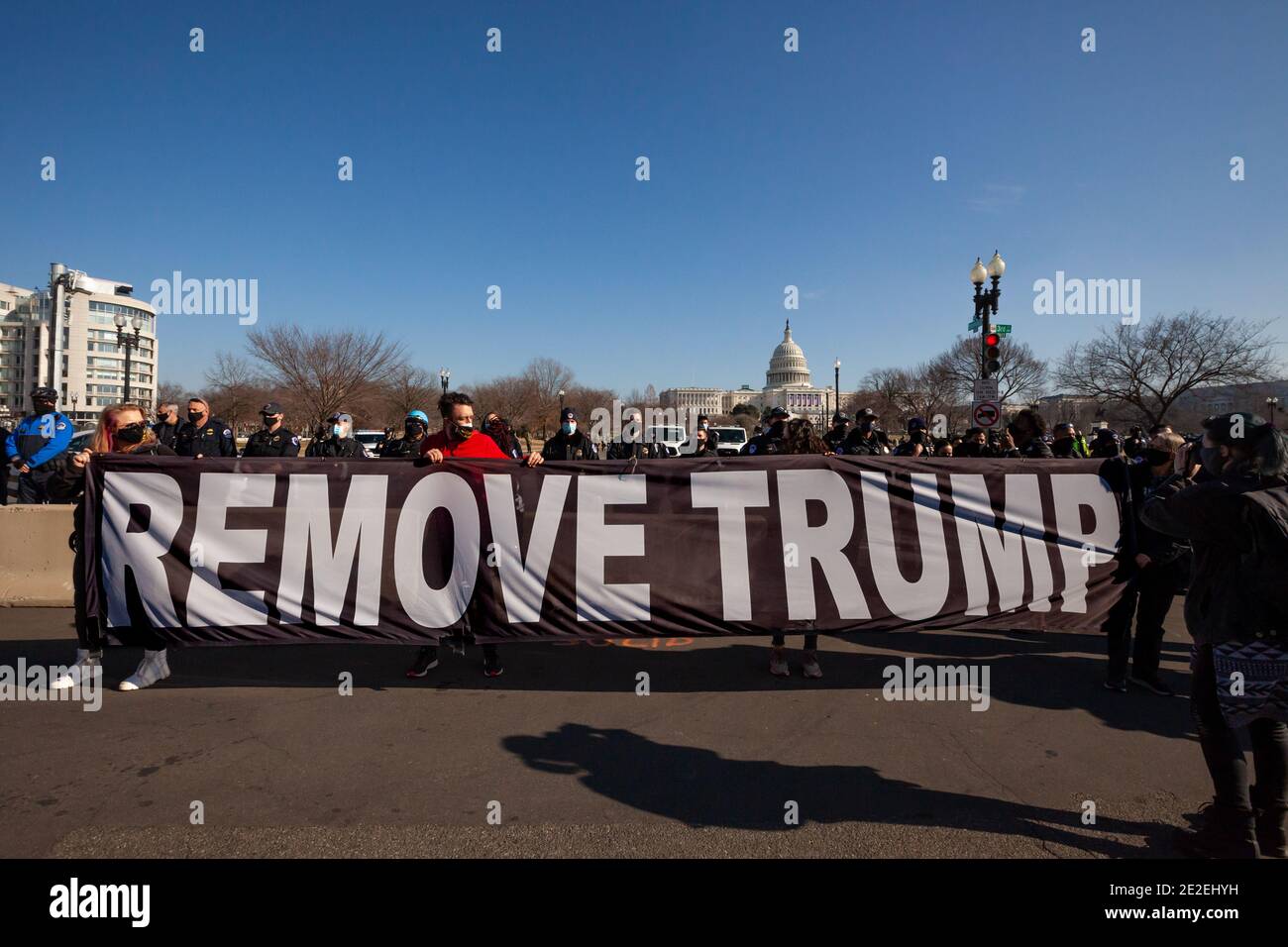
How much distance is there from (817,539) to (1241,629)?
2.50 meters

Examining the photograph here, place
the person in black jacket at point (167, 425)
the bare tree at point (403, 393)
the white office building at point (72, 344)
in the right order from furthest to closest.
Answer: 1. the white office building at point (72, 344)
2. the bare tree at point (403, 393)
3. the person in black jacket at point (167, 425)

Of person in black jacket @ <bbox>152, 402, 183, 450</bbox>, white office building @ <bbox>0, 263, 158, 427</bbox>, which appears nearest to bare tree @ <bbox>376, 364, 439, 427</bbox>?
person in black jacket @ <bbox>152, 402, 183, 450</bbox>

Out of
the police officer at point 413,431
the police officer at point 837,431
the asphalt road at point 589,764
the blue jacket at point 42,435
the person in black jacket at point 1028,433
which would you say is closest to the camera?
the asphalt road at point 589,764

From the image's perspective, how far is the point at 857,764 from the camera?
3.74 meters

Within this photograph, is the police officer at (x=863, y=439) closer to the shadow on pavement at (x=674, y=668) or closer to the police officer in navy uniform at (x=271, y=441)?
the shadow on pavement at (x=674, y=668)

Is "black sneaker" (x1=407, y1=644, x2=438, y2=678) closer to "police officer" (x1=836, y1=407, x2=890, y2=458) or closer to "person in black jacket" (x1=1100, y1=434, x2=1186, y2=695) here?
"person in black jacket" (x1=1100, y1=434, x2=1186, y2=695)

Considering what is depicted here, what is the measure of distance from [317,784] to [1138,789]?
4.14m

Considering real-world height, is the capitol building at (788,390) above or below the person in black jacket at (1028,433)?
above

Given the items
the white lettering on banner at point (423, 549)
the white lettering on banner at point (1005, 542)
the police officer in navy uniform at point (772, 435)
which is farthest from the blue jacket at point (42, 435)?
the white lettering on banner at point (1005, 542)

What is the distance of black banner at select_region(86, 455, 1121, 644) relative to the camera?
16.1 feet

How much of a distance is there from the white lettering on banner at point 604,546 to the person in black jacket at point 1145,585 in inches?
135

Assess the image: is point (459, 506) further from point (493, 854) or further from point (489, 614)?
point (493, 854)

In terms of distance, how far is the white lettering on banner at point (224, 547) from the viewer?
486cm
